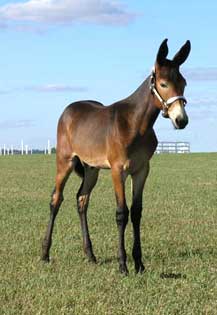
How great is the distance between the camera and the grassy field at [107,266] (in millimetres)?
7234

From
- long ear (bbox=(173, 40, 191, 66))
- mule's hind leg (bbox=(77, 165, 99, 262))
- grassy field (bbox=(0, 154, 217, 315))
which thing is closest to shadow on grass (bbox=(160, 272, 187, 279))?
grassy field (bbox=(0, 154, 217, 315))

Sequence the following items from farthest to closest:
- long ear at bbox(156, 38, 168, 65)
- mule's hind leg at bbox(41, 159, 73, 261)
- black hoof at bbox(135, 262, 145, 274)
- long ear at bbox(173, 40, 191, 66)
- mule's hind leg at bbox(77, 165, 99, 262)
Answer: mule's hind leg at bbox(77, 165, 99, 262) < mule's hind leg at bbox(41, 159, 73, 261) < black hoof at bbox(135, 262, 145, 274) < long ear at bbox(173, 40, 191, 66) < long ear at bbox(156, 38, 168, 65)

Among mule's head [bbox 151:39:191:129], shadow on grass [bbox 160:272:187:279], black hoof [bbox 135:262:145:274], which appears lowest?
shadow on grass [bbox 160:272:187:279]

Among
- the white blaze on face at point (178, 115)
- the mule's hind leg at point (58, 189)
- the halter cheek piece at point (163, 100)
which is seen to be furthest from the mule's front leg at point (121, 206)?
the mule's hind leg at point (58, 189)

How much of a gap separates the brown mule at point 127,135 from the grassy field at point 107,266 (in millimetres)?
499

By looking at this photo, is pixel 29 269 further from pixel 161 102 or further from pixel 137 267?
pixel 161 102

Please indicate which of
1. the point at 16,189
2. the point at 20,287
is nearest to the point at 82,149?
the point at 20,287

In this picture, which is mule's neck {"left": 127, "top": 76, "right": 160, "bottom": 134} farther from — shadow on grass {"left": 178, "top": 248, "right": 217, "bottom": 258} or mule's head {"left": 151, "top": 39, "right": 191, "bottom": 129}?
shadow on grass {"left": 178, "top": 248, "right": 217, "bottom": 258}

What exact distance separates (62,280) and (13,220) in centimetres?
616

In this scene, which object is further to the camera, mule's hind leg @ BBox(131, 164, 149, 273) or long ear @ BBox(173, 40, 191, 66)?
mule's hind leg @ BBox(131, 164, 149, 273)

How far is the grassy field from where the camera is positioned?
723cm

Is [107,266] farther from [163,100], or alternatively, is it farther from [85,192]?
[163,100]

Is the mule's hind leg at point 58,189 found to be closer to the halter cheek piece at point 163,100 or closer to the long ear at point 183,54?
the halter cheek piece at point 163,100

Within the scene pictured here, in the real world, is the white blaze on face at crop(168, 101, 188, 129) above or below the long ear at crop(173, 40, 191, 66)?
below
